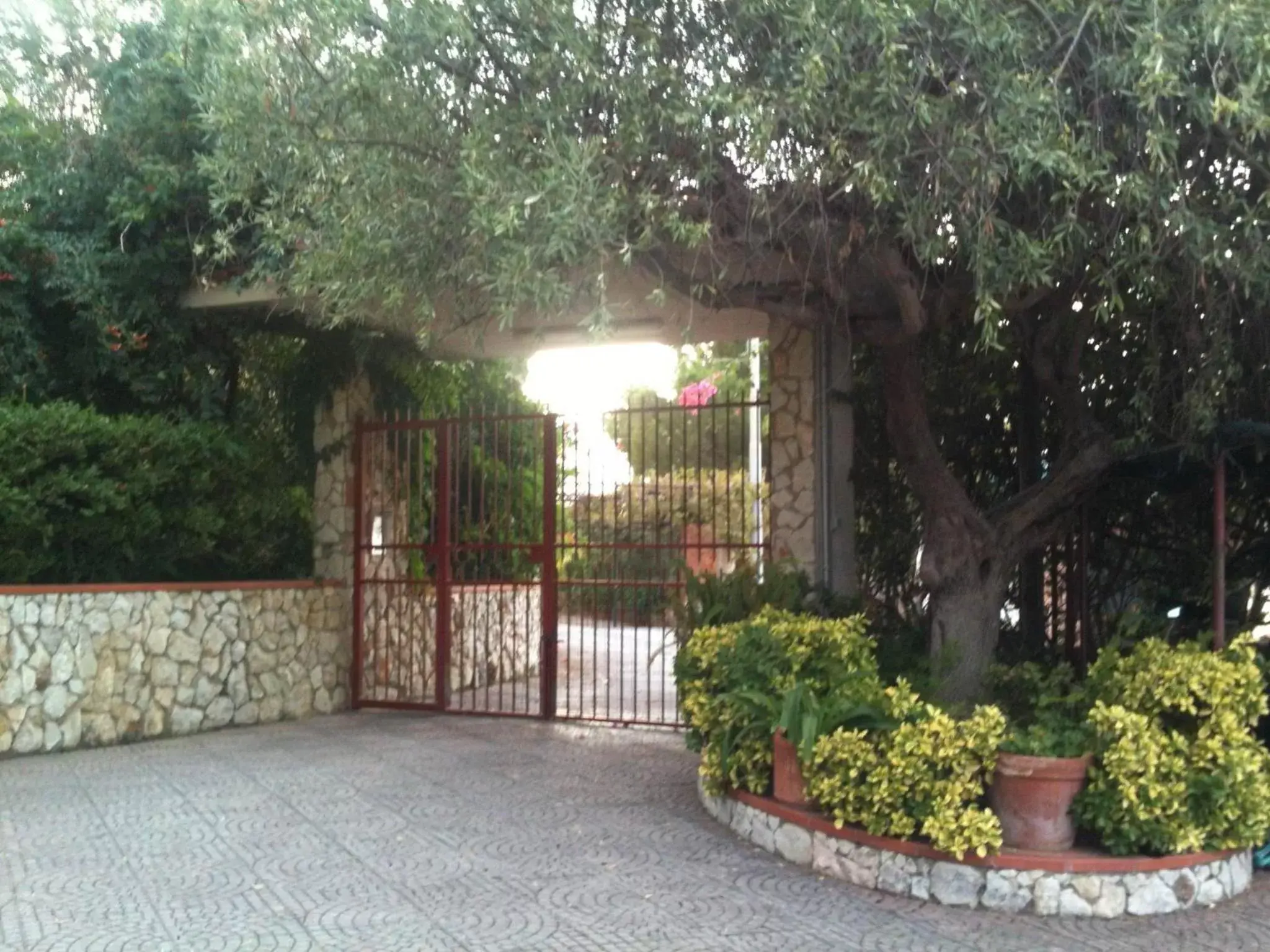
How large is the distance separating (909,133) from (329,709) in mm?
7685

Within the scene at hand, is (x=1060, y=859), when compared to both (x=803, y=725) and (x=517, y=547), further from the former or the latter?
(x=517, y=547)

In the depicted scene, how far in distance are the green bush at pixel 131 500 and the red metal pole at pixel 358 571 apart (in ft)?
1.98

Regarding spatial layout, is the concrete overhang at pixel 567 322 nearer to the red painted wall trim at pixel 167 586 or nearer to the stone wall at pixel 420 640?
the stone wall at pixel 420 640

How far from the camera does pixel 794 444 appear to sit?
1010cm

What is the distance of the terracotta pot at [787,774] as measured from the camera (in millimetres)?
6719

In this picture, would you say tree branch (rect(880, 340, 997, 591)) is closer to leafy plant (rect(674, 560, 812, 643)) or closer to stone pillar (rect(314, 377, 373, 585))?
leafy plant (rect(674, 560, 812, 643))

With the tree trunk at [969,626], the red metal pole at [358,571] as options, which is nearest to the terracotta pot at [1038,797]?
the tree trunk at [969,626]

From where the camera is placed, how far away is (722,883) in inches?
247

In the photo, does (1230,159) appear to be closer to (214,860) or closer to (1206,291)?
(1206,291)

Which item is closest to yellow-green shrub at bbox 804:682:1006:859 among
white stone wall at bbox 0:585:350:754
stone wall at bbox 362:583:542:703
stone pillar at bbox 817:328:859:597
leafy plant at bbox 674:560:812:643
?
leafy plant at bbox 674:560:812:643

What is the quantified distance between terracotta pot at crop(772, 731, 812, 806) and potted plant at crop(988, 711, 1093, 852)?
3.39 feet

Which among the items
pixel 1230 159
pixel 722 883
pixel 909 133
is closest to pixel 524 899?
pixel 722 883

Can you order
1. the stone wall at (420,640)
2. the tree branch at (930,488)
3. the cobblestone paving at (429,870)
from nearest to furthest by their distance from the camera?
1. the cobblestone paving at (429,870)
2. the tree branch at (930,488)
3. the stone wall at (420,640)

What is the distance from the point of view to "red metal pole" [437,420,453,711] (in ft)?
37.7
